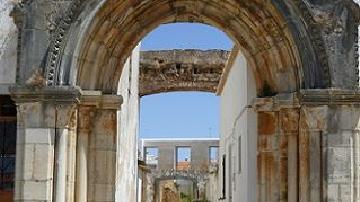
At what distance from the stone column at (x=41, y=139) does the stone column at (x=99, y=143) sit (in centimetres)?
105

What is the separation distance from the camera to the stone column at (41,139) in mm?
9328

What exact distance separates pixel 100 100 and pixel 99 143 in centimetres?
66

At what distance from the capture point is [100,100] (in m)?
10.7

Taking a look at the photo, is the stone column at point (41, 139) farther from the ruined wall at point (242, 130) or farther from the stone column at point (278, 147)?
the ruined wall at point (242, 130)

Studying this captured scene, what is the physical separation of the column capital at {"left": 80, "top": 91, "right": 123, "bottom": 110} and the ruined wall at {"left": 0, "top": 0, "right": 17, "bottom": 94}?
39.7 inches

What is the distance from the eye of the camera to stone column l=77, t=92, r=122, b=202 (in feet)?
34.8

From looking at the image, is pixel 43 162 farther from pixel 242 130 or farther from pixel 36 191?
pixel 242 130

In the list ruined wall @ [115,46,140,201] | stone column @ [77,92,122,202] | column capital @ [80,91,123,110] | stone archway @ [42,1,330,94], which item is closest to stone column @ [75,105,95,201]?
stone column @ [77,92,122,202]

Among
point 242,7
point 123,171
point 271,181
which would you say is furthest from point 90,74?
point 123,171

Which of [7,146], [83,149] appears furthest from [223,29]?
[7,146]

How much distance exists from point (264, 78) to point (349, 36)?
210 cm

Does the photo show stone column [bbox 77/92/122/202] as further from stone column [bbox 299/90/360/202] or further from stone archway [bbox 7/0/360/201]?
stone column [bbox 299/90/360/202]

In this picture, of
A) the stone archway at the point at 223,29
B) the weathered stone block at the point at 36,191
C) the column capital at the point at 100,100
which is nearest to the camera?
the weathered stone block at the point at 36,191

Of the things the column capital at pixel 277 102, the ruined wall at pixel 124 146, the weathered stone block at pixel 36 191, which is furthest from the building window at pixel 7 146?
the column capital at pixel 277 102
